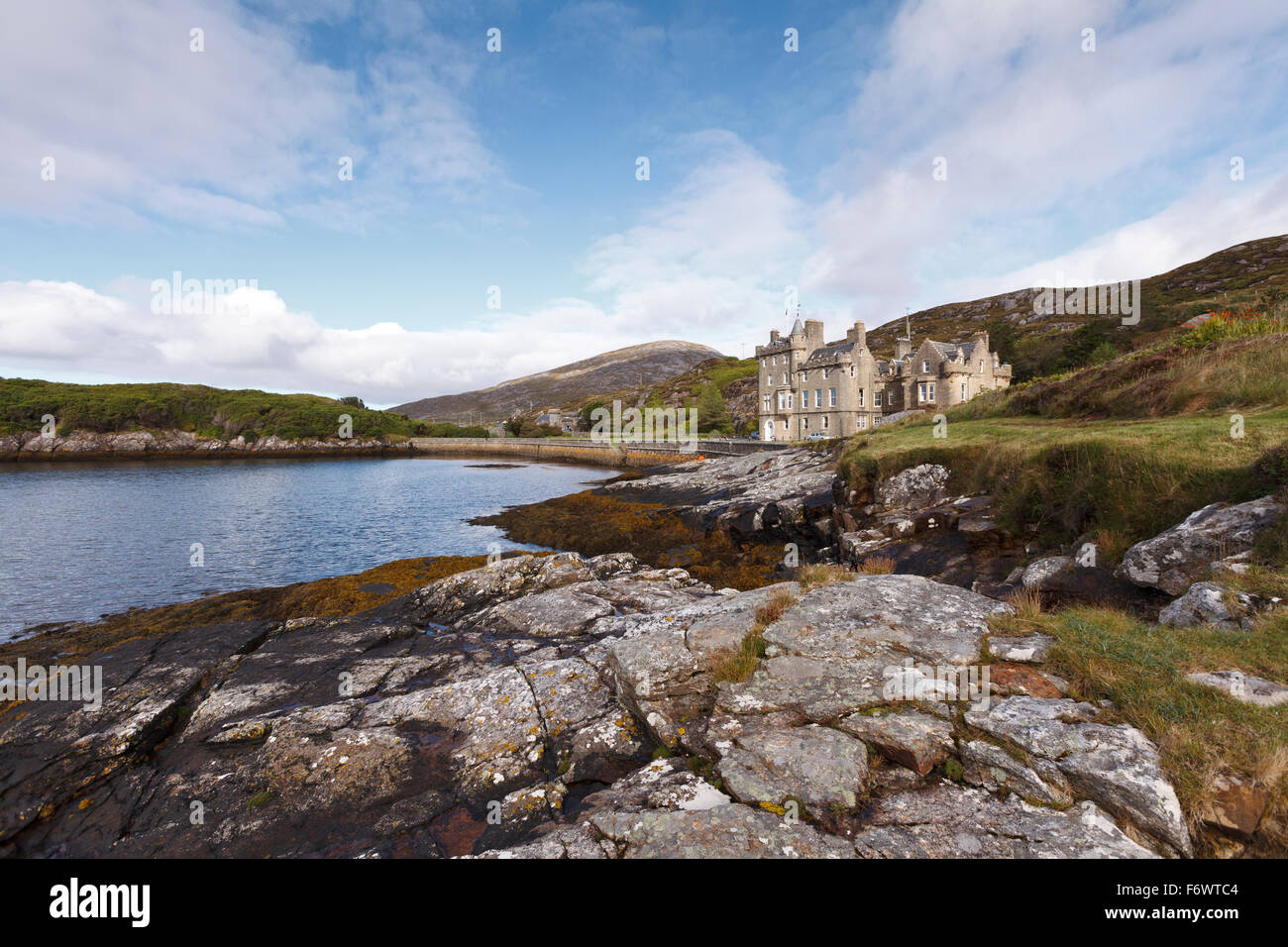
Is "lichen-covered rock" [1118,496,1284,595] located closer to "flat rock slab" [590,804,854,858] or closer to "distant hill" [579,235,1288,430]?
"flat rock slab" [590,804,854,858]

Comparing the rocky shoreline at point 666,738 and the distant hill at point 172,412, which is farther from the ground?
the distant hill at point 172,412

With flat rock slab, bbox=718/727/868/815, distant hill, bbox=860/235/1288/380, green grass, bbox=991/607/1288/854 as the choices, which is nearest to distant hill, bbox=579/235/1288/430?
distant hill, bbox=860/235/1288/380

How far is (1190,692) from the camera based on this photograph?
4.91 meters

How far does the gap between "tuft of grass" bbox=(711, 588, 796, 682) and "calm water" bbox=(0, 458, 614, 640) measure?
2130 centimetres

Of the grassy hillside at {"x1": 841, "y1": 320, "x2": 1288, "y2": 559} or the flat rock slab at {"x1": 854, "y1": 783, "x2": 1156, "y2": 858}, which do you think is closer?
the flat rock slab at {"x1": 854, "y1": 783, "x2": 1156, "y2": 858}

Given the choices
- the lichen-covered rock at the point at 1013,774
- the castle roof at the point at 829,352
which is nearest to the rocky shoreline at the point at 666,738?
the lichen-covered rock at the point at 1013,774

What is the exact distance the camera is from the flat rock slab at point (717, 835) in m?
4.27

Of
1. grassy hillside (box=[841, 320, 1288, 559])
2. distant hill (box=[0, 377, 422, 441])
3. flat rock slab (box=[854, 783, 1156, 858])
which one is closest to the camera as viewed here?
flat rock slab (box=[854, 783, 1156, 858])

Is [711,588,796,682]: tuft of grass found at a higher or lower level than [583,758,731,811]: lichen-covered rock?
higher

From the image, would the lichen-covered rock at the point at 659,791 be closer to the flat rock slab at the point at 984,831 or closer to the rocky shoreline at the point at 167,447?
the flat rock slab at the point at 984,831

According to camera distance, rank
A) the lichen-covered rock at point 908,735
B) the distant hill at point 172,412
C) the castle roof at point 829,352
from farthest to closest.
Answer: the distant hill at point 172,412 → the castle roof at point 829,352 → the lichen-covered rock at point 908,735

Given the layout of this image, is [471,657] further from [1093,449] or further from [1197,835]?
[1093,449]

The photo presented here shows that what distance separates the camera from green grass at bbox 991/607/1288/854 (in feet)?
13.0

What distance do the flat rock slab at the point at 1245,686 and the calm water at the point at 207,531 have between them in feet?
85.5
